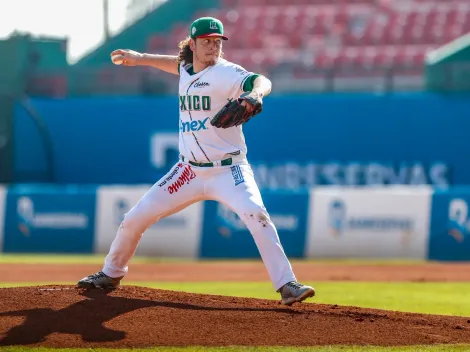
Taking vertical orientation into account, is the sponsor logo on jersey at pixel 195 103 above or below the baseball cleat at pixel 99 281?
above

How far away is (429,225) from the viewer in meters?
16.6

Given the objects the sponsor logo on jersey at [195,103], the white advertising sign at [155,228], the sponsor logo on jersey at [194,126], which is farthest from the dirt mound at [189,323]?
the white advertising sign at [155,228]

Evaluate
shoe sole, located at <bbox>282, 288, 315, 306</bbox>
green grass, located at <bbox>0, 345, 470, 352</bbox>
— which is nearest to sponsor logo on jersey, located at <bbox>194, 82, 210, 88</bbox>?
shoe sole, located at <bbox>282, 288, 315, 306</bbox>

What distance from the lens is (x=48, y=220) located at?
57.8ft

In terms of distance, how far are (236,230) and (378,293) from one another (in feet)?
19.4

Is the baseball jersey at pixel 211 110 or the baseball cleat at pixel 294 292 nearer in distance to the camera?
the baseball cleat at pixel 294 292

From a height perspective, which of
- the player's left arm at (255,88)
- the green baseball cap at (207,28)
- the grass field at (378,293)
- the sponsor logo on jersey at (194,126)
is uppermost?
the green baseball cap at (207,28)

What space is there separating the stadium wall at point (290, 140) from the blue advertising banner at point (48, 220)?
3766 millimetres

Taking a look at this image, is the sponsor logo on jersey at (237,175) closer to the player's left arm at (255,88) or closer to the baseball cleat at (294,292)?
the player's left arm at (255,88)

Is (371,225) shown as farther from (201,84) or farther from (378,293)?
(201,84)

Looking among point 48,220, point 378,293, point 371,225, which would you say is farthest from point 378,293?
point 48,220

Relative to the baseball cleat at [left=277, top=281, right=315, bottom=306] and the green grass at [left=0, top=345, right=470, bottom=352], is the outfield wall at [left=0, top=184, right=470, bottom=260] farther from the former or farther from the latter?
the green grass at [left=0, top=345, right=470, bottom=352]

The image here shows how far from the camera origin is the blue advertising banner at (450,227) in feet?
54.3

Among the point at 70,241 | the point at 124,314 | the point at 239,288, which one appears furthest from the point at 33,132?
the point at 124,314
